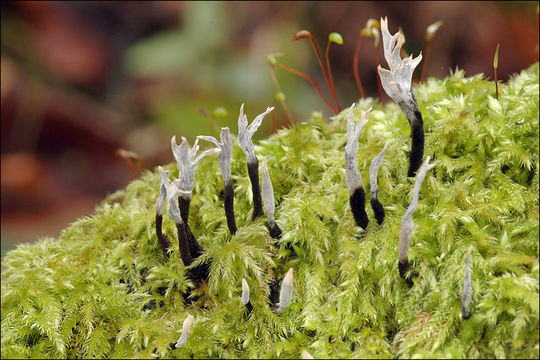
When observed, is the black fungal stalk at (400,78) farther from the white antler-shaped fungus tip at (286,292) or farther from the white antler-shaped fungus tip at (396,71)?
the white antler-shaped fungus tip at (286,292)

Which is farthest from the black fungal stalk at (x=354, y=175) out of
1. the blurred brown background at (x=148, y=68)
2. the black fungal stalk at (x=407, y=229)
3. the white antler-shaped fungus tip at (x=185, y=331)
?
the blurred brown background at (x=148, y=68)

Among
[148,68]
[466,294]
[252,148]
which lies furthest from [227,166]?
[148,68]

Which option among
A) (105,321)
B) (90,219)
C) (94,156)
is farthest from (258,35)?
(105,321)

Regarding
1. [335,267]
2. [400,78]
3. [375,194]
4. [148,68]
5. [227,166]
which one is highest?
[148,68]

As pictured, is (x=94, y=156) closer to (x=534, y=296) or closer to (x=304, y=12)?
(x=304, y=12)

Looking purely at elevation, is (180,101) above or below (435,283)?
above

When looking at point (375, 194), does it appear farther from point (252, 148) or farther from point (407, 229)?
point (252, 148)
